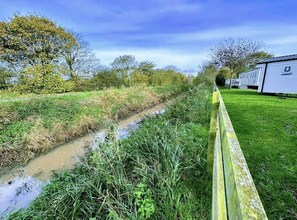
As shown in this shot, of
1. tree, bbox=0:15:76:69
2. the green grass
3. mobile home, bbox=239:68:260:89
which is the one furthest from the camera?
mobile home, bbox=239:68:260:89

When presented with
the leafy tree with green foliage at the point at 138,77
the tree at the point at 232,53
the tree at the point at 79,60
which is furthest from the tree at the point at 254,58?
the tree at the point at 79,60

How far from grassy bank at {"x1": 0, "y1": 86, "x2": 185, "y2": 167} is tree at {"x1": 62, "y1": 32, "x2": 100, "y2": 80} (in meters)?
9.00

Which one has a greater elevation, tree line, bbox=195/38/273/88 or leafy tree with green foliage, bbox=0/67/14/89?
tree line, bbox=195/38/273/88

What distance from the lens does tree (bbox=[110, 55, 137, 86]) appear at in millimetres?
23453

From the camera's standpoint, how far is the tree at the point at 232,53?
22938mm

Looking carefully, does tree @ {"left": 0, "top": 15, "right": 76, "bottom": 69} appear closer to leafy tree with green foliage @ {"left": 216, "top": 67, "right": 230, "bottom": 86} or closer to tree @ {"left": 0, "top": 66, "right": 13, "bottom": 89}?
tree @ {"left": 0, "top": 66, "right": 13, "bottom": 89}

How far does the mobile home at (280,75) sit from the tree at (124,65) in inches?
595

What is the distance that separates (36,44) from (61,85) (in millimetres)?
3811

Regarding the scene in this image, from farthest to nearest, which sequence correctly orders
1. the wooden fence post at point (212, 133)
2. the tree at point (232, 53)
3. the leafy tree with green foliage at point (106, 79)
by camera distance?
the tree at point (232, 53)
the leafy tree with green foliage at point (106, 79)
the wooden fence post at point (212, 133)

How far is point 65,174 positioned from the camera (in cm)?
345

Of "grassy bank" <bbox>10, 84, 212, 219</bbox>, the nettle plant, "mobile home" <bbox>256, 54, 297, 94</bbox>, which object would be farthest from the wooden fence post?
"mobile home" <bbox>256, 54, 297, 94</bbox>

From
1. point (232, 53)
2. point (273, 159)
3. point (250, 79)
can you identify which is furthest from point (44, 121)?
point (250, 79)

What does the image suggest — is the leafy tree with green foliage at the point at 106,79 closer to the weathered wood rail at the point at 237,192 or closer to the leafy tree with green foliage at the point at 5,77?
the leafy tree with green foliage at the point at 5,77

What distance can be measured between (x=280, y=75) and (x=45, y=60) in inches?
748
